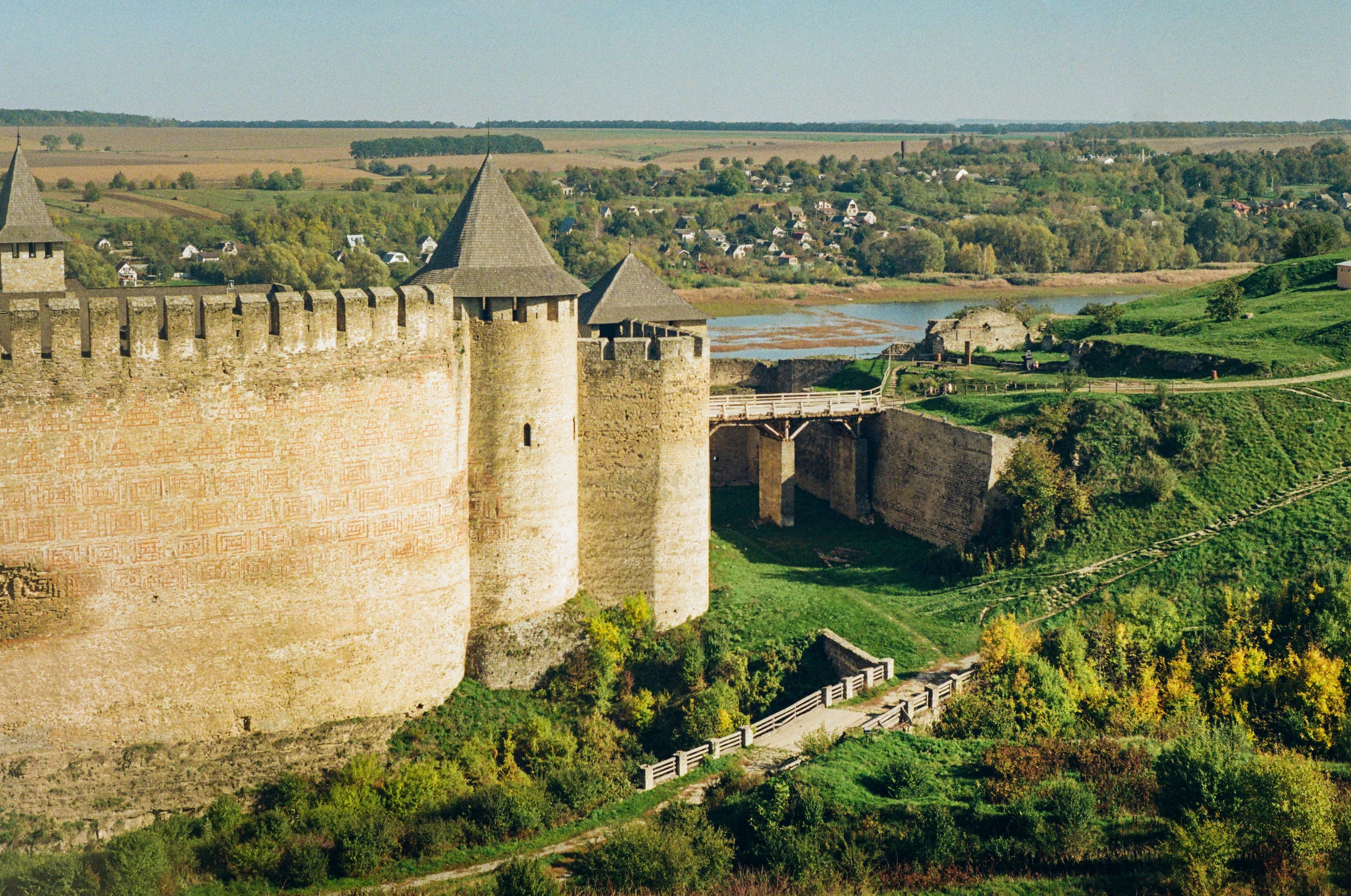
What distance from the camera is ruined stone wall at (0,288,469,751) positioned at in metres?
18.2

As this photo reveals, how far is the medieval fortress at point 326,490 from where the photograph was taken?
18359mm

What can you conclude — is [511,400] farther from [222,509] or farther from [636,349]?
[222,509]

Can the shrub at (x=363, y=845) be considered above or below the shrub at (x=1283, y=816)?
below

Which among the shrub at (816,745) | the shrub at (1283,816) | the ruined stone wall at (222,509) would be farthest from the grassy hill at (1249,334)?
the ruined stone wall at (222,509)

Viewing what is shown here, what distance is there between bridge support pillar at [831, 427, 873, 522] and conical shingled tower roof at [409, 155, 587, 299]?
9.84 metres

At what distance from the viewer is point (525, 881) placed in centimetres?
1742

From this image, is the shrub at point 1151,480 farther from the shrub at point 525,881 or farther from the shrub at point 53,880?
the shrub at point 53,880

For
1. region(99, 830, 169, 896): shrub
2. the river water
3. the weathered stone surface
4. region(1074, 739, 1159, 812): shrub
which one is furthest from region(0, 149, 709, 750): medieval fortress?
the river water

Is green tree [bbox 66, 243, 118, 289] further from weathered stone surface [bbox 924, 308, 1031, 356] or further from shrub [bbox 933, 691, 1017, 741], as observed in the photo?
shrub [bbox 933, 691, 1017, 741]

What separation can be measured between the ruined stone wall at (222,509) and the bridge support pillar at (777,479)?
9.93 metres

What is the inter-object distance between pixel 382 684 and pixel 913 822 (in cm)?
770

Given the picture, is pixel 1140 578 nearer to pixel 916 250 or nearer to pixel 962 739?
pixel 962 739

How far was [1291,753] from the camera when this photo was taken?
2011 cm

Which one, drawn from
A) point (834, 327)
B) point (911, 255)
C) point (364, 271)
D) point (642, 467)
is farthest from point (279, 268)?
point (642, 467)
